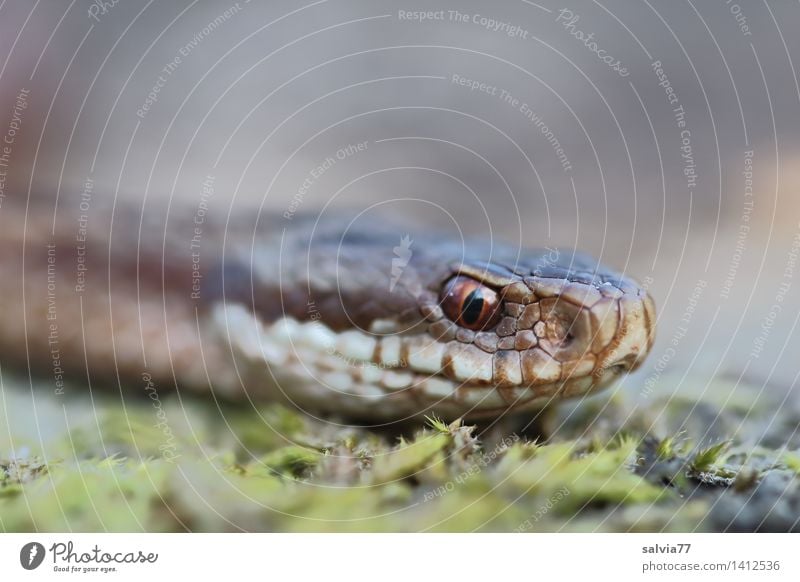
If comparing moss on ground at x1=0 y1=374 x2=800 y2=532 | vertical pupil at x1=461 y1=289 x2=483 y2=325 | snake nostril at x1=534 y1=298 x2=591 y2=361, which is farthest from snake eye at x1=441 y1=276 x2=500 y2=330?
moss on ground at x1=0 y1=374 x2=800 y2=532

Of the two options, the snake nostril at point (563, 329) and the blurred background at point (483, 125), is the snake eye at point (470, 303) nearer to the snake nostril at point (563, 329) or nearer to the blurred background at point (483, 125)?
the snake nostril at point (563, 329)

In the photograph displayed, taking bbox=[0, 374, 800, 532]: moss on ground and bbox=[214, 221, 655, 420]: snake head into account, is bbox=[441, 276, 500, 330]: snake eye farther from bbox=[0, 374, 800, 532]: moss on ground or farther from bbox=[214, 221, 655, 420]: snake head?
bbox=[0, 374, 800, 532]: moss on ground

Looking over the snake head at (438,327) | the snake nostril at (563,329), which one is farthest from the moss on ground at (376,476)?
the snake nostril at (563,329)

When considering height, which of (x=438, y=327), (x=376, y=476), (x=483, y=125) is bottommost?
(x=376, y=476)

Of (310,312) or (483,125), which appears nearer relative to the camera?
(310,312)

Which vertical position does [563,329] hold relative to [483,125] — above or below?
below

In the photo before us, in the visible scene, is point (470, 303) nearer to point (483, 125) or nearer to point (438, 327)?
point (438, 327)

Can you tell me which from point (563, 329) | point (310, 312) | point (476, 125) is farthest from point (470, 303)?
point (476, 125)

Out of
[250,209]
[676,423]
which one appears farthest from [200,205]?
[676,423]

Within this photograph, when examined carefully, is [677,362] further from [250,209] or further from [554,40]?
[250,209]
